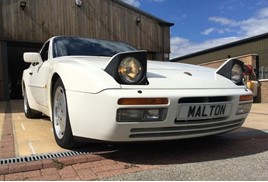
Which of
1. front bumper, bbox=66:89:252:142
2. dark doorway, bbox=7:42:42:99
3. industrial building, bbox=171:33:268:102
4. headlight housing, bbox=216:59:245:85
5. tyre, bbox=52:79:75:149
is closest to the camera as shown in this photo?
front bumper, bbox=66:89:252:142

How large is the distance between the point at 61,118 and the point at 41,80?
3.66 feet

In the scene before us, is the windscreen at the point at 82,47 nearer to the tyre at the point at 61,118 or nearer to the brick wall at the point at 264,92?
the tyre at the point at 61,118

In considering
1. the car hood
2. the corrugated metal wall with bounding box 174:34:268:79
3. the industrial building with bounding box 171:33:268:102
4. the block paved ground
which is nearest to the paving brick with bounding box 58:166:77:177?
the block paved ground

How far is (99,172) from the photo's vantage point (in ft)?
8.97

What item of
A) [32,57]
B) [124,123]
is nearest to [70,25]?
[32,57]

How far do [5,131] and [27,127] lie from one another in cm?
39

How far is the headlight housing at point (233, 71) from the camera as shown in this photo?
3.67m

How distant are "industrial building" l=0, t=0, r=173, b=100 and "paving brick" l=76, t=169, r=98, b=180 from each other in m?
11.6

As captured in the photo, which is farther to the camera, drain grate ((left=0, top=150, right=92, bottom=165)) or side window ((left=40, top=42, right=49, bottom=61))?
side window ((left=40, top=42, right=49, bottom=61))

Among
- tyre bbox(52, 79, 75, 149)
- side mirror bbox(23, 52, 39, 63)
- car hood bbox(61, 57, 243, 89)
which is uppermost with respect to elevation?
side mirror bbox(23, 52, 39, 63)

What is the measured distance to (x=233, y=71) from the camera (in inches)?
146

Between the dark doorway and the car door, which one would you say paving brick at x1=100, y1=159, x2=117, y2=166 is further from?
the dark doorway

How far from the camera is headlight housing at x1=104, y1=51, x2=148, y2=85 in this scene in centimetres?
286

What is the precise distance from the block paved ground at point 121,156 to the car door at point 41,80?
510 mm
